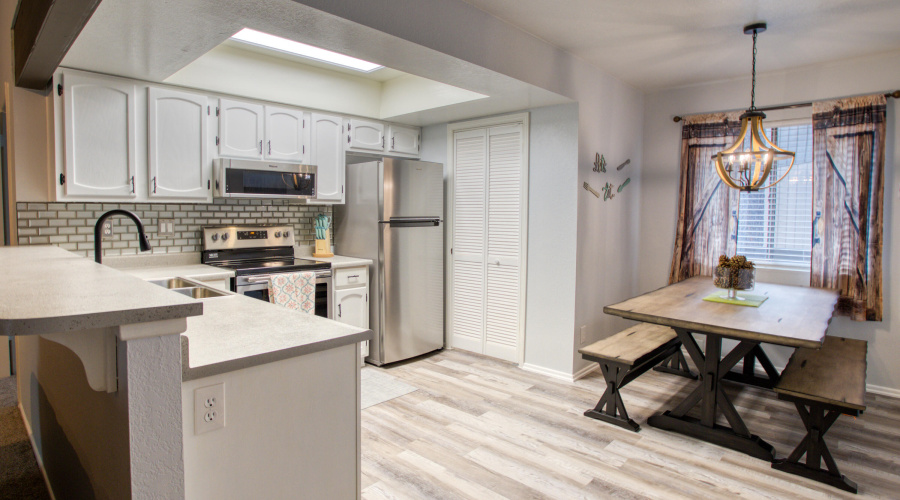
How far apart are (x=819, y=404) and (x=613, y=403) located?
3.44 feet

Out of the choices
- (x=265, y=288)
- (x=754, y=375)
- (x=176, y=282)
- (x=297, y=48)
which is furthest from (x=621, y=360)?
(x=297, y=48)

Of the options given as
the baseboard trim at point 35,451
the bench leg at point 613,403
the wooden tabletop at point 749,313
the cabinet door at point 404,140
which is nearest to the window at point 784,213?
the wooden tabletop at point 749,313

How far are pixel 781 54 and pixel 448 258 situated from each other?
301 cm

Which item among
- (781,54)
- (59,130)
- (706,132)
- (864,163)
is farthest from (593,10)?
(59,130)

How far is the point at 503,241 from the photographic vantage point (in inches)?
167

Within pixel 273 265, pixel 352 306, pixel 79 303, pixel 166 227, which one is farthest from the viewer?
pixel 352 306

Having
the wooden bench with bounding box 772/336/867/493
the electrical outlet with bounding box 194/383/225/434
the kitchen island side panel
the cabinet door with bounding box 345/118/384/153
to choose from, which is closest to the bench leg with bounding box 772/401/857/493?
the wooden bench with bounding box 772/336/867/493

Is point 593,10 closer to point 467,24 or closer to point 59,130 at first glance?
point 467,24

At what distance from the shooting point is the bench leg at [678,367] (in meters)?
3.95

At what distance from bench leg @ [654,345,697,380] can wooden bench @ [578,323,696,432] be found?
649mm

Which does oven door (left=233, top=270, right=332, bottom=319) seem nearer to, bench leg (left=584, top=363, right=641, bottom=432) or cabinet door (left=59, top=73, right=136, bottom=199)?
cabinet door (left=59, top=73, right=136, bottom=199)

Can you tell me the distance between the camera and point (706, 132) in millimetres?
4305

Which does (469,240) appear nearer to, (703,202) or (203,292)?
(703,202)

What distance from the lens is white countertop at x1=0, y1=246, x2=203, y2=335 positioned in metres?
0.81
